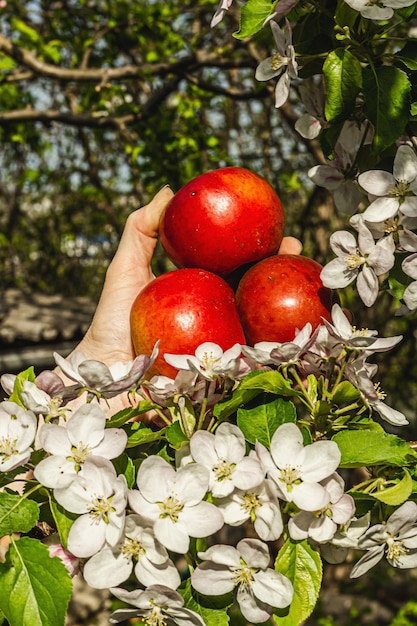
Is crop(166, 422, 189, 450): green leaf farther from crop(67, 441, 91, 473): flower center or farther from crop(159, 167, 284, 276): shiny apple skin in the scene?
crop(159, 167, 284, 276): shiny apple skin

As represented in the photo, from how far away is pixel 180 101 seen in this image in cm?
353

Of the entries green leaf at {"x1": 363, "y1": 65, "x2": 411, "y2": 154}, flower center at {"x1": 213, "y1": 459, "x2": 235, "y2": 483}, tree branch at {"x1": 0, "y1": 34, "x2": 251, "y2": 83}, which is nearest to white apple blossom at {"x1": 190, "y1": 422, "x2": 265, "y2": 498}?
flower center at {"x1": 213, "y1": 459, "x2": 235, "y2": 483}

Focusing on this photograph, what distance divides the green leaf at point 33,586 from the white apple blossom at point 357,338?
0.48 m

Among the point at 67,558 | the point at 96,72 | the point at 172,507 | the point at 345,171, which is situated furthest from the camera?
the point at 96,72

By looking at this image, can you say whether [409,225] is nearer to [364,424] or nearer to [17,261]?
[364,424]

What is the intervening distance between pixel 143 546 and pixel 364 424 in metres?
0.35

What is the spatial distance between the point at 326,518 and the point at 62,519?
33 centimetres

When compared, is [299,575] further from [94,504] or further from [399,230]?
[399,230]

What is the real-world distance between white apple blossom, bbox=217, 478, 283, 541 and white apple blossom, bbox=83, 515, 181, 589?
0.31 ft

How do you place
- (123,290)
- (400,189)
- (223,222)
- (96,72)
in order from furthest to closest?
(96,72) → (123,290) → (223,222) → (400,189)

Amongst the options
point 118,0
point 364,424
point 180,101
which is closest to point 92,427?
point 364,424

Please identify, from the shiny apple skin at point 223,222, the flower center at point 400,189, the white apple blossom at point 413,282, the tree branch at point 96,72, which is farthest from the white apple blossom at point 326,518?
the tree branch at point 96,72

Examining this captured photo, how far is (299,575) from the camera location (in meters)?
0.88

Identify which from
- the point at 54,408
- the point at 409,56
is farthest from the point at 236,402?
the point at 409,56
